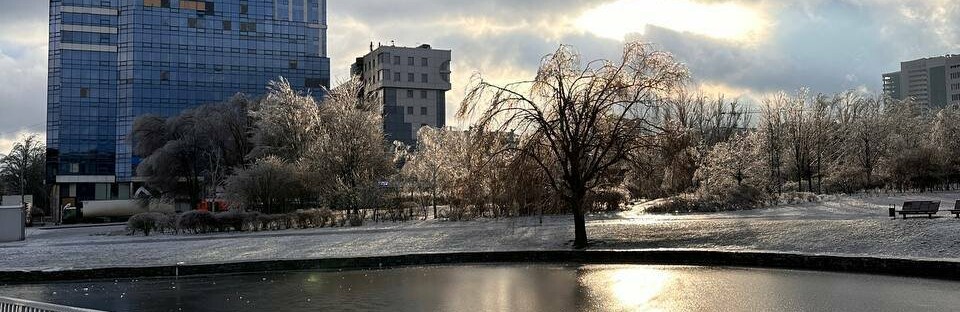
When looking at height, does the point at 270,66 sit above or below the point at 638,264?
above

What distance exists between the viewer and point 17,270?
20.3 m

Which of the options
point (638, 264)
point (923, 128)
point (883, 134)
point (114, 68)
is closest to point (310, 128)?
point (638, 264)

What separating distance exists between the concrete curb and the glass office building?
90810mm

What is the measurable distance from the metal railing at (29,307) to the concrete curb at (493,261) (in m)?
10.3

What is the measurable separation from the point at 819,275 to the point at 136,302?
14.6 m

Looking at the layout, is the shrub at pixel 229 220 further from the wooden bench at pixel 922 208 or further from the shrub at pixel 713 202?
the wooden bench at pixel 922 208

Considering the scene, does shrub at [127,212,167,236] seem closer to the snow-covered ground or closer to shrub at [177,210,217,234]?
shrub at [177,210,217,234]

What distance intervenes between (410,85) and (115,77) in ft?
155

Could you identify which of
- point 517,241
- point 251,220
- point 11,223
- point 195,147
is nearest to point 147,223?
point 251,220

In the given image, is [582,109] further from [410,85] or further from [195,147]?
[410,85]

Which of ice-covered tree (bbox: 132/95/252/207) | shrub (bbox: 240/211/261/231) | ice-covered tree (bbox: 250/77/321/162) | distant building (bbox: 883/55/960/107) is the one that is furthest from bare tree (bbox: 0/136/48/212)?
distant building (bbox: 883/55/960/107)

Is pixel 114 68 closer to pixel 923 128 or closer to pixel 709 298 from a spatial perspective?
pixel 923 128

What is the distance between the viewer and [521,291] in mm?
15570

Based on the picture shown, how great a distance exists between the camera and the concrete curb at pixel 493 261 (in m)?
18.4
